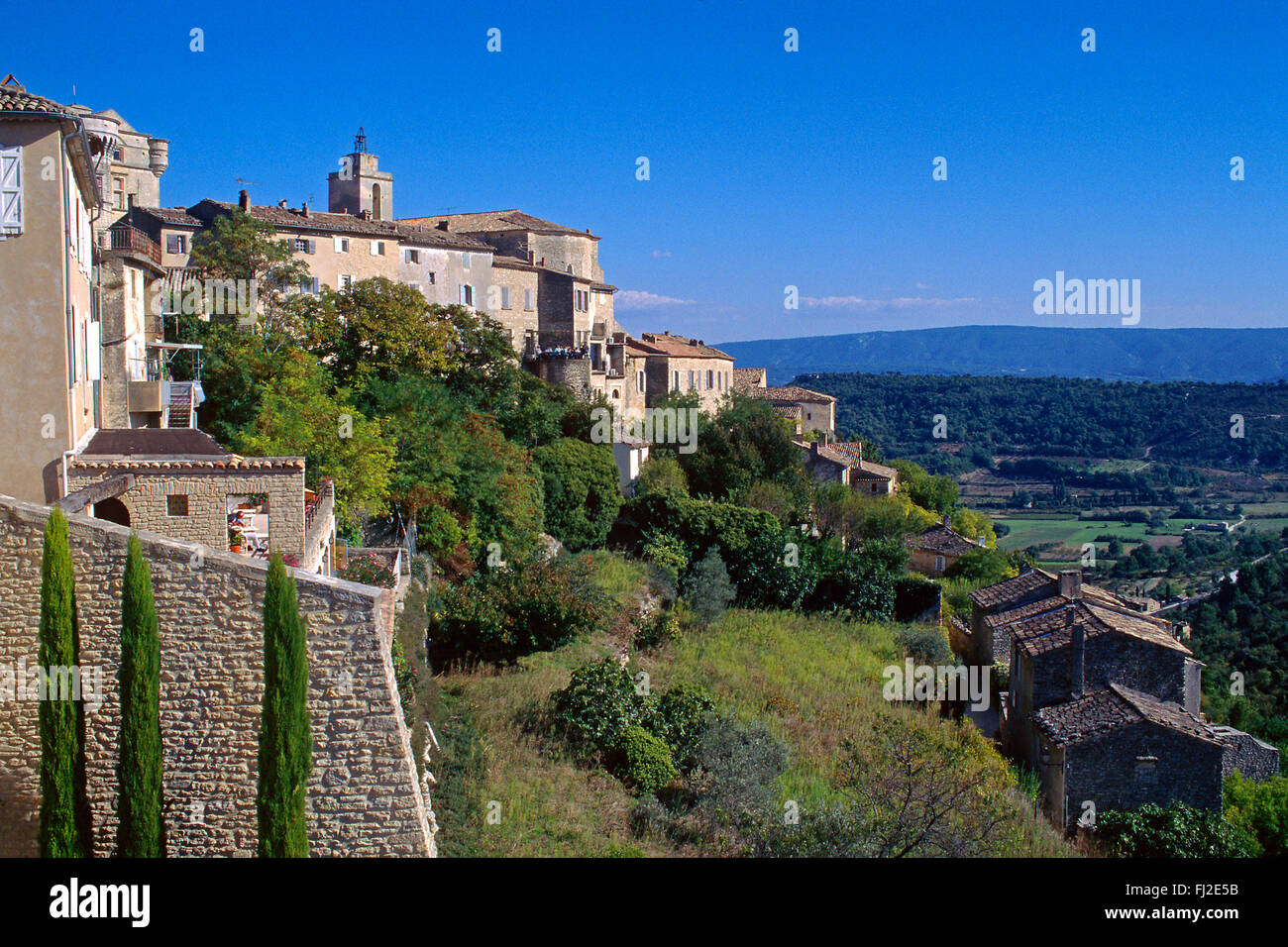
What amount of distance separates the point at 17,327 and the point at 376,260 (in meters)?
32.1

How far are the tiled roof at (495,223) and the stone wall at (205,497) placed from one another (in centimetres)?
3996

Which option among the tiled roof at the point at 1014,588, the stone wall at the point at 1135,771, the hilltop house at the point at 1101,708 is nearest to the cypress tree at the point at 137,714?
the hilltop house at the point at 1101,708

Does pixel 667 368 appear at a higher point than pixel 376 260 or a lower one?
lower

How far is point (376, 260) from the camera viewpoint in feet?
149

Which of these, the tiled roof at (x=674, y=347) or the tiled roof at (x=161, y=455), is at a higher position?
the tiled roof at (x=674, y=347)

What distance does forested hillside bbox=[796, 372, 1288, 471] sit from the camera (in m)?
105

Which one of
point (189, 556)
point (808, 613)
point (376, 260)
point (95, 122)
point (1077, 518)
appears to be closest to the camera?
point (189, 556)

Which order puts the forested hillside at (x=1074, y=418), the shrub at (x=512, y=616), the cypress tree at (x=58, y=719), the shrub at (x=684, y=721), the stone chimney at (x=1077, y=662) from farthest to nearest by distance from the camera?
the forested hillside at (x=1074, y=418)
the stone chimney at (x=1077, y=662)
the shrub at (x=512, y=616)
the shrub at (x=684, y=721)
the cypress tree at (x=58, y=719)

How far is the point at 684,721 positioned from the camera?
19.1 metres

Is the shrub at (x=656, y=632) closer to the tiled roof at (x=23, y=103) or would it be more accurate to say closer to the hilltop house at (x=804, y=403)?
the tiled roof at (x=23, y=103)

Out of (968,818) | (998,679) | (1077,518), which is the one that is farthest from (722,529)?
(1077,518)

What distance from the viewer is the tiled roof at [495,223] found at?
53.8 m
